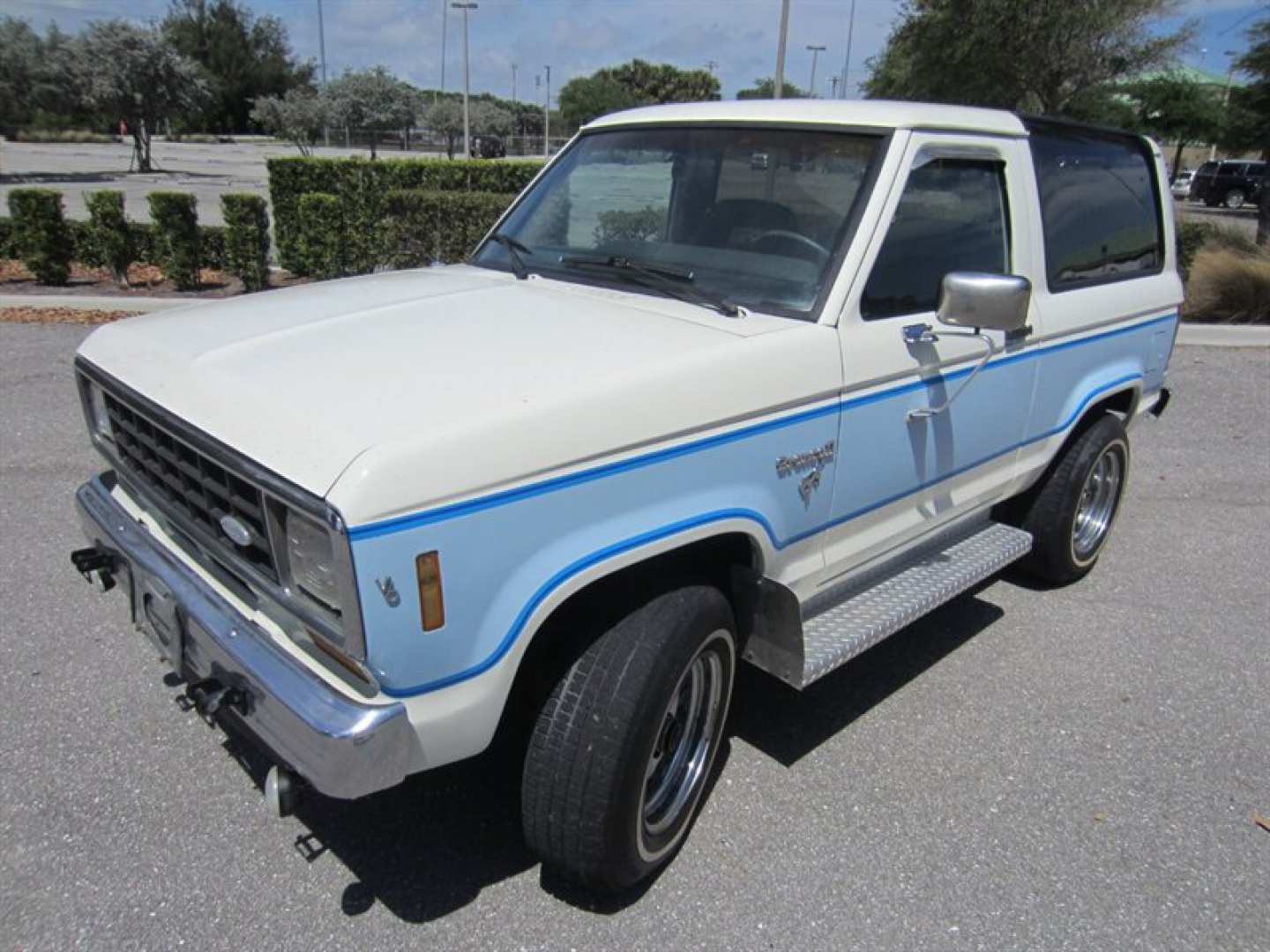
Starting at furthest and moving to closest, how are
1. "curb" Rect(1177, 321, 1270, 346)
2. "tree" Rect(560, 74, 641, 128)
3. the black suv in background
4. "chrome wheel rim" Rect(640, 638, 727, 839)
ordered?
"tree" Rect(560, 74, 641, 128) → the black suv in background → "curb" Rect(1177, 321, 1270, 346) → "chrome wheel rim" Rect(640, 638, 727, 839)

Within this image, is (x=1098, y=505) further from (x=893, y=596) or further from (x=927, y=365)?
(x=927, y=365)

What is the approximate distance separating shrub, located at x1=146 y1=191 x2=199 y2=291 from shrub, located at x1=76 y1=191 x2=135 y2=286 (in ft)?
1.14

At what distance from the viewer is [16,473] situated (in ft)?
17.5

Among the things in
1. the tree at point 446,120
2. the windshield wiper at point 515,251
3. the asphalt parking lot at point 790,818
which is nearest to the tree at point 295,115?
the tree at point 446,120

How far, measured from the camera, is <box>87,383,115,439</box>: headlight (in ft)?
9.98

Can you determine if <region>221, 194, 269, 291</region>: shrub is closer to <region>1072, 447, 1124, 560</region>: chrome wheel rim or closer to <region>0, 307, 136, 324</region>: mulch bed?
<region>0, 307, 136, 324</region>: mulch bed

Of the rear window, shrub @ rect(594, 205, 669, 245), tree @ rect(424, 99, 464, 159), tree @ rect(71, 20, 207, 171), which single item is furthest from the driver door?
tree @ rect(424, 99, 464, 159)

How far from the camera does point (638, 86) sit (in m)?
79.8

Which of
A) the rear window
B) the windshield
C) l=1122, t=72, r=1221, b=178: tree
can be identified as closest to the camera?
the windshield

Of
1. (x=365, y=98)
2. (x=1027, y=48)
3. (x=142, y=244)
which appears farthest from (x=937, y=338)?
(x=365, y=98)

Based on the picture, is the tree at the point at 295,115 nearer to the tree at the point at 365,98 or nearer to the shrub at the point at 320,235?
the tree at the point at 365,98

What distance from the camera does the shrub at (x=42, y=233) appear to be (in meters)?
10.5

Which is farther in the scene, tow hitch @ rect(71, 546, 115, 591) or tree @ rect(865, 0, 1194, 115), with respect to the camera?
tree @ rect(865, 0, 1194, 115)

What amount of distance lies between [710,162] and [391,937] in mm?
2683
